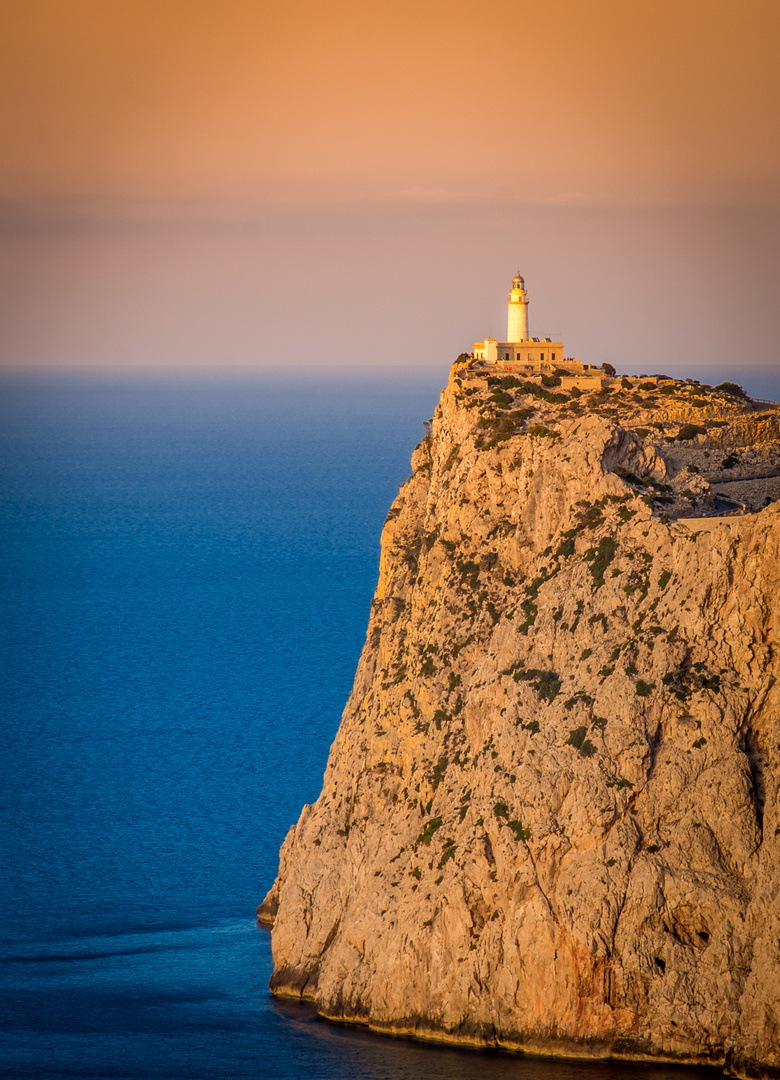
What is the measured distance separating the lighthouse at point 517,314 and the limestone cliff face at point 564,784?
14.9m

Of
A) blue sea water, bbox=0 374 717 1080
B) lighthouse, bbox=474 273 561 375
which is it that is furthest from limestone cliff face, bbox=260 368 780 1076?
lighthouse, bbox=474 273 561 375

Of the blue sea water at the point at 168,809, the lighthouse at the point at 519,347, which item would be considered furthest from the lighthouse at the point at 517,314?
the blue sea water at the point at 168,809

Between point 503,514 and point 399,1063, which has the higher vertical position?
point 503,514

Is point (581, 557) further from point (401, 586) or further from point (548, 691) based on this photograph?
point (401, 586)

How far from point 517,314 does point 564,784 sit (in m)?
34.6

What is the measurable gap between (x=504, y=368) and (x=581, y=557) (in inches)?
867

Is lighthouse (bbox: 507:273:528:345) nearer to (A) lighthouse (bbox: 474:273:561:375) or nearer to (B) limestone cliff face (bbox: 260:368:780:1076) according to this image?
(A) lighthouse (bbox: 474:273:561:375)

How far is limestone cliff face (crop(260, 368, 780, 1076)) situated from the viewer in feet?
171

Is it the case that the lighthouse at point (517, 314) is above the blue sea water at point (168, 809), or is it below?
above

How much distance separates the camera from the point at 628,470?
209 ft

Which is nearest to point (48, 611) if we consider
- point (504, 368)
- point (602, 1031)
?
point (504, 368)

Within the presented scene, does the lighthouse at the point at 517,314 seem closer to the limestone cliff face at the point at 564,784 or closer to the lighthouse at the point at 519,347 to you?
the lighthouse at the point at 519,347

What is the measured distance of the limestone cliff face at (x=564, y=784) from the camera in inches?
2053

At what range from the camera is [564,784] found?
2181 inches
